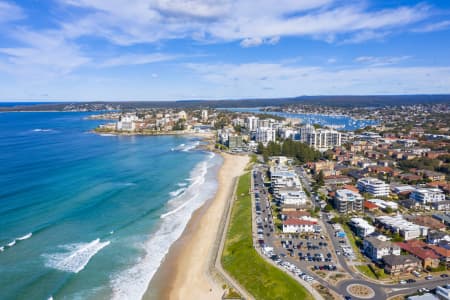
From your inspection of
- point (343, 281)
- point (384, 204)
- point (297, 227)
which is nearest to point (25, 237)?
point (297, 227)

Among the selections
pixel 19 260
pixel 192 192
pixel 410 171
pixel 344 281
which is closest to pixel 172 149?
pixel 192 192

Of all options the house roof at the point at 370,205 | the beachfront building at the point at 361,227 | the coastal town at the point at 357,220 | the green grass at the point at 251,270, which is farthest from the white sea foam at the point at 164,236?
the house roof at the point at 370,205

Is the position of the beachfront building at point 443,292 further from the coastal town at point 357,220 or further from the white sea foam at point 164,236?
the white sea foam at point 164,236

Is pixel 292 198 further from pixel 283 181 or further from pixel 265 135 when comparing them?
pixel 265 135

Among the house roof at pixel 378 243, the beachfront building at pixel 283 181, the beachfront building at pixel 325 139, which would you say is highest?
the beachfront building at pixel 325 139

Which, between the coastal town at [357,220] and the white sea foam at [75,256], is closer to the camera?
the coastal town at [357,220]

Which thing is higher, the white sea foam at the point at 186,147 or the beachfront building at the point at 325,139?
the beachfront building at the point at 325,139

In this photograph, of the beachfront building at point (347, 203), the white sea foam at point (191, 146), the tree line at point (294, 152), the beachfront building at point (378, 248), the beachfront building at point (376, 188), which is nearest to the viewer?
the beachfront building at point (378, 248)

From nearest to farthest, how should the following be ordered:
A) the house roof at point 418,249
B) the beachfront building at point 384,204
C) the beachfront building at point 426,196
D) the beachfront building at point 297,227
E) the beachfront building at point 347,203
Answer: the house roof at point 418,249 < the beachfront building at point 297,227 < the beachfront building at point 347,203 < the beachfront building at point 384,204 < the beachfront building at point 426,196

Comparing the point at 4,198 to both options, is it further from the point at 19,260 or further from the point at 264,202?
the point at 264,202
